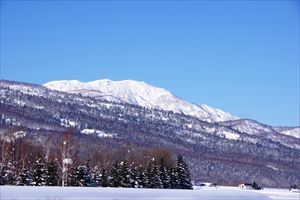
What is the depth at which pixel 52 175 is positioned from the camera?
56.2m

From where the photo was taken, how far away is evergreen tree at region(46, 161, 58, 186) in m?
55.3

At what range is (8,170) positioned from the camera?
57594mm

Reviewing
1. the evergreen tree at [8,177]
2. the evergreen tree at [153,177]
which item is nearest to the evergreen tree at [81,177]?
the evergreen tree at [8,177]

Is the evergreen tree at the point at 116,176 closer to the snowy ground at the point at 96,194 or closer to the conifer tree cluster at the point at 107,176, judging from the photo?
the conifer tree cluster at the point at 107,176

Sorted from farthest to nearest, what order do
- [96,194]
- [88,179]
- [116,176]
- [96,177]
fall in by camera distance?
1. [96,177]
2. [116,176]
3. [88,179]
4. [96,194]

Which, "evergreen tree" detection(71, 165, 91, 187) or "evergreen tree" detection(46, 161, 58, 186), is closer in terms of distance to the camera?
"evergreen tree" detection(46, 161, 58, 186)

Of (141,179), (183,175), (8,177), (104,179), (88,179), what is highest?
(183,175)

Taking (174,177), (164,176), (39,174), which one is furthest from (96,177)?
(174,177)

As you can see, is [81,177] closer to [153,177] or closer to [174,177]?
[153,177]

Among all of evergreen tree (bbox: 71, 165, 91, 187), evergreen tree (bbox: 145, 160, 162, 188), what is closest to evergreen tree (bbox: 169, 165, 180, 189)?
evergreen tree (bbox: 145, 160, 162, 188)

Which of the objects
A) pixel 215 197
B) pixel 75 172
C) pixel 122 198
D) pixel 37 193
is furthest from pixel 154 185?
pixel 37 193

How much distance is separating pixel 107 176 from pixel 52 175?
7344 millimetres

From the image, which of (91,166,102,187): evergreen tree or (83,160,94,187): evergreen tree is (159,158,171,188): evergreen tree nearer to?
(91,166,102,187): evergreen tree

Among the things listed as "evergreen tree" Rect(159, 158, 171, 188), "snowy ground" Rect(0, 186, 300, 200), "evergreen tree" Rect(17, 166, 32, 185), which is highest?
"evergreen tree" Rect(159, 158, 171, 188)
